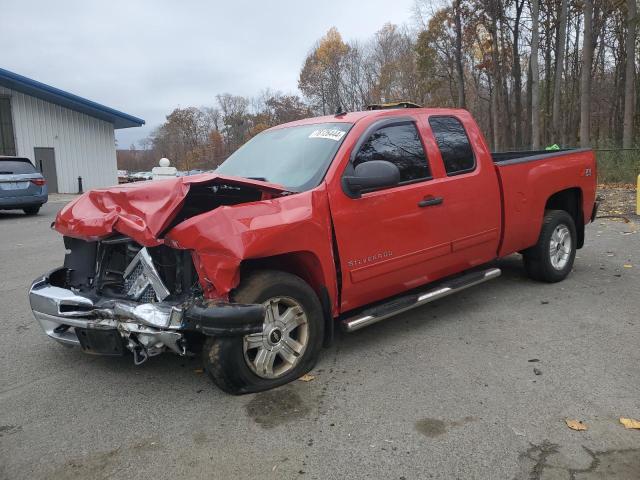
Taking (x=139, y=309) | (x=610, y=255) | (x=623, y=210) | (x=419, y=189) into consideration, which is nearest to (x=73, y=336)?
(x=139, y=309)

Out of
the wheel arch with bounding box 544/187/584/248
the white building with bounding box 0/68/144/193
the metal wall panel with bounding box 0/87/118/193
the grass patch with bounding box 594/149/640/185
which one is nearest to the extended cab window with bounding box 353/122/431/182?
the wheel arch with bounding box 544/187/584/248

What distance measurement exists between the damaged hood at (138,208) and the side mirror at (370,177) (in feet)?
1.67

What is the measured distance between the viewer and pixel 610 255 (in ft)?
24.5

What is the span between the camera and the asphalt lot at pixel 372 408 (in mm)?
2711

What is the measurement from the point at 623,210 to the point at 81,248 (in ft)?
39.4

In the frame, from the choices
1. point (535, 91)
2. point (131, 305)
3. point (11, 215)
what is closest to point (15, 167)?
point (11, 215)

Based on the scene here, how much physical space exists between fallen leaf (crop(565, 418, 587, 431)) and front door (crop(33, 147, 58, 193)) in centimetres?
2792

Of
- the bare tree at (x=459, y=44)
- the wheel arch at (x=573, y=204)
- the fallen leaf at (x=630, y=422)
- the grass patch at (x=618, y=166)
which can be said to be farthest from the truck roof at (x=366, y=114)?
the bare tree at (x=459, y=44)

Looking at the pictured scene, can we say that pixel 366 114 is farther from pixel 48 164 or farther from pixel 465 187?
pixel 48 164

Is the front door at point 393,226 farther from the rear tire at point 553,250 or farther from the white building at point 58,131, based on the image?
the white building at point 58,131

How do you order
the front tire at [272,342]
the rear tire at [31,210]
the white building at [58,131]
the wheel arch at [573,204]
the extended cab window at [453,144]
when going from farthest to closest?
the white building at [58,131] → the rear tire at [31,210] → the wheel arch at [573,204] → the extended cab window at [453,144] → the front tire at [272,342]

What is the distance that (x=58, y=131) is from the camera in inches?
1058

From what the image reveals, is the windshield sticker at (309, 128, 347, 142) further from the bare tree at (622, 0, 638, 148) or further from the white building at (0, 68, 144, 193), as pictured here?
the white building at (0, 68, 144, 193)

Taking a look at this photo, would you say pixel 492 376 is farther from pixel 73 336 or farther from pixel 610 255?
pixel 610 255
